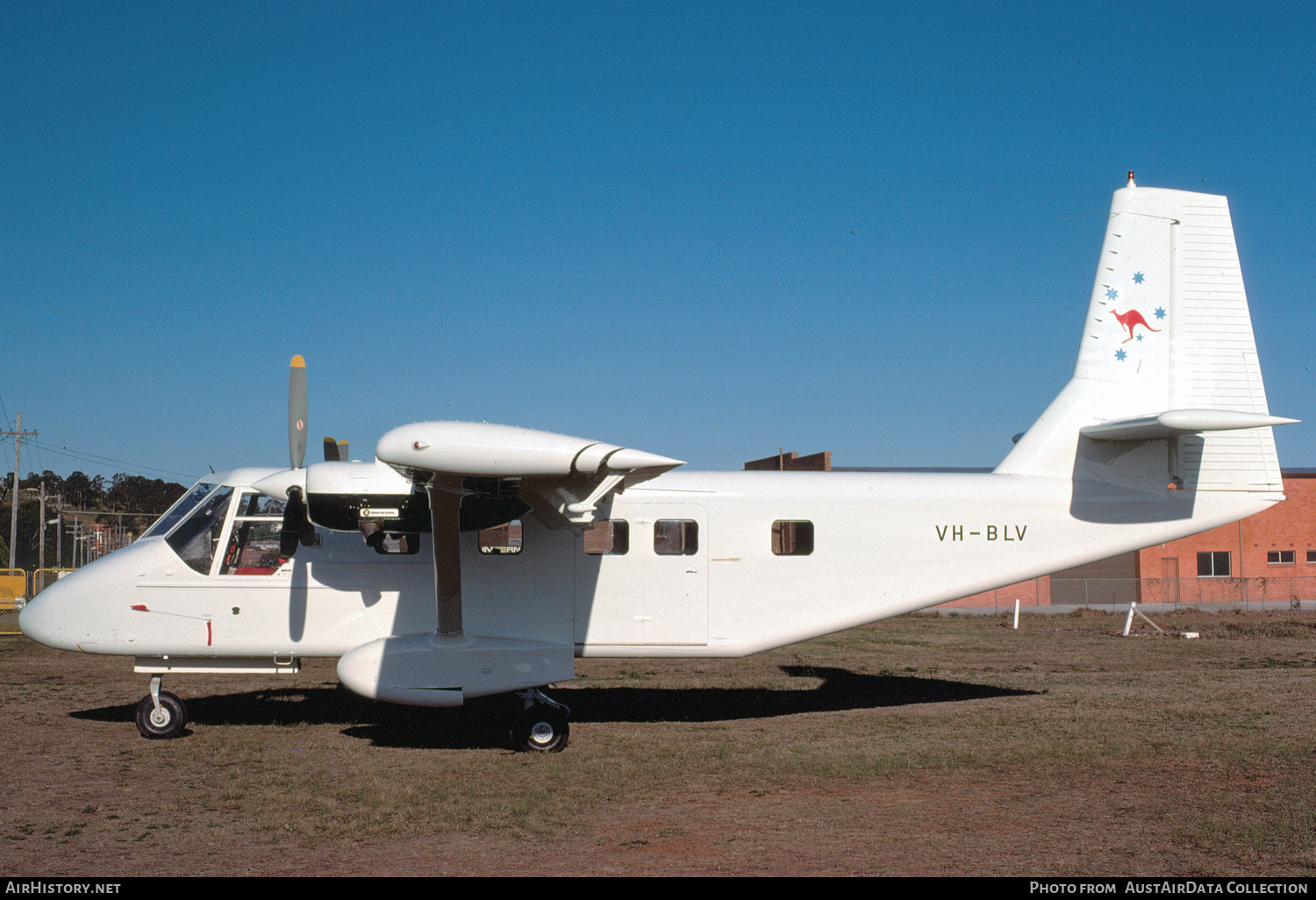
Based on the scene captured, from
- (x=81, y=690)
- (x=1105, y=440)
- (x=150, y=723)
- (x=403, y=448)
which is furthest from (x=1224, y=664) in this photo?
(x=81, y=690)

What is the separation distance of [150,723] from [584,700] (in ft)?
17.5

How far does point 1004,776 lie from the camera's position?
855cm

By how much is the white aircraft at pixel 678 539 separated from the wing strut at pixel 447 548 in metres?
0.03

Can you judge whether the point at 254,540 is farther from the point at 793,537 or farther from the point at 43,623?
the point at 793,537

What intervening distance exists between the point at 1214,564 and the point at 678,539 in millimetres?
36740

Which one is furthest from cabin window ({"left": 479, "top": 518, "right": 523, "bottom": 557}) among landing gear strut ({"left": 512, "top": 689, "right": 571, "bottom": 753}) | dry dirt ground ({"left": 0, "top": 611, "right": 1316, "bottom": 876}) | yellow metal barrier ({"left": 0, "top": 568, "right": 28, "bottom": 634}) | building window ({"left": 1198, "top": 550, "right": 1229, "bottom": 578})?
building window ({"left": 1198, "top": 550, "right": 1229, "bottom": 578})

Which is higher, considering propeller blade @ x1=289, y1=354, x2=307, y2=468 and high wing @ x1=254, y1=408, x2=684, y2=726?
propeller blade @ x1=289, y1=354, x2=307, y2=468

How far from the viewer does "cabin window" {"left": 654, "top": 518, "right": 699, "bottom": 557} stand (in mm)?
10594

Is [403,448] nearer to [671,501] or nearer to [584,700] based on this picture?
[671,501]

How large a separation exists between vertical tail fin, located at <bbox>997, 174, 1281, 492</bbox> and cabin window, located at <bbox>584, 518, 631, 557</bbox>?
4.93m

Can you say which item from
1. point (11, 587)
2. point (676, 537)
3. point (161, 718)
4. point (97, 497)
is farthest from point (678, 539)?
point (97, 497)

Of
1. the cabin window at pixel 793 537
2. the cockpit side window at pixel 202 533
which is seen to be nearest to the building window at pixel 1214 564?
the cabin window at pixel 793 537

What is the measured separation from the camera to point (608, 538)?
10.5 metres

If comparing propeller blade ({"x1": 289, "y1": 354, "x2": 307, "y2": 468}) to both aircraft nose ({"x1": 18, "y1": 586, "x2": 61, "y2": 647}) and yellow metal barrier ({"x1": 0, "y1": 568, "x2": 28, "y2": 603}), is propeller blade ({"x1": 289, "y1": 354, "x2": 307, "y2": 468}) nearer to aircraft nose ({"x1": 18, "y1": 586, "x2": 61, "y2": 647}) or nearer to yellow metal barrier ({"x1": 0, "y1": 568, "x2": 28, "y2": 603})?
aircraft nose ({"x1": 18, "y1": 586, "x2": 61, "y2": 647})
